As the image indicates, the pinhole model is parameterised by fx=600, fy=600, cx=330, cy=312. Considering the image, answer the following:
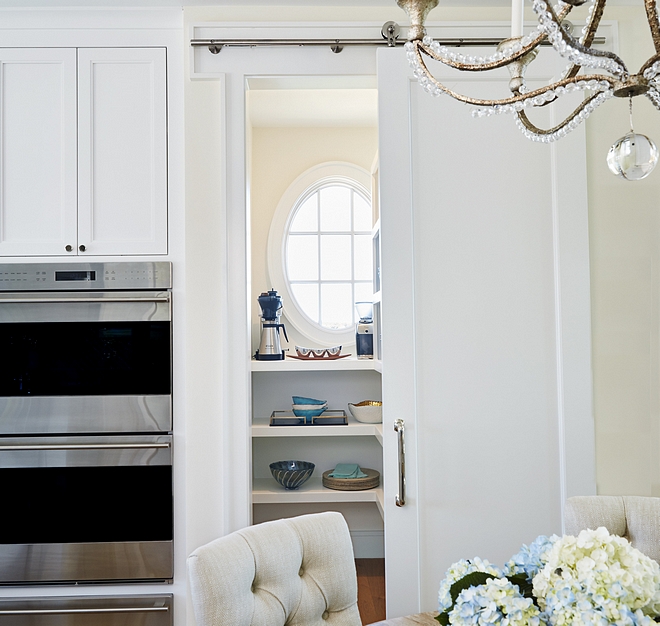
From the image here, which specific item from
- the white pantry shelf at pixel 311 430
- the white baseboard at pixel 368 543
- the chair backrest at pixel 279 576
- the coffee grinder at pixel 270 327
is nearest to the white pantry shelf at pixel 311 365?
the coffee grinder at pixel 270 327

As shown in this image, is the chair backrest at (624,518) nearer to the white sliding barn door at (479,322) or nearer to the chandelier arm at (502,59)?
the white sliding barn door at (479,322)

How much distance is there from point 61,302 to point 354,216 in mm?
1718

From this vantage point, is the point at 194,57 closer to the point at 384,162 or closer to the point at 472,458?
the point at 384,162

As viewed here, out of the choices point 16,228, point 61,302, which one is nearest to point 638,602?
point 61,302

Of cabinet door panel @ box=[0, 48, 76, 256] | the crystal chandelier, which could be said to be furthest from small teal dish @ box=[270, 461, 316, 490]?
the crystal chandelier

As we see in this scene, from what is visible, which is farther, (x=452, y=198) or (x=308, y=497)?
(x=308, y=497)

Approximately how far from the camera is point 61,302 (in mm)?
2127

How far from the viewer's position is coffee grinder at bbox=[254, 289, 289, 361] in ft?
9.39

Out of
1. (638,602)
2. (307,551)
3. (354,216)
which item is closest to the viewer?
(638,602)

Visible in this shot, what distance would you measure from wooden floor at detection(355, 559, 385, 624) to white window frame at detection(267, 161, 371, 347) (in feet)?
3.77

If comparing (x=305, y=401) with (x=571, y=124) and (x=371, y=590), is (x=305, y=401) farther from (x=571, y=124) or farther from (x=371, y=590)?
(x=571, y=124)

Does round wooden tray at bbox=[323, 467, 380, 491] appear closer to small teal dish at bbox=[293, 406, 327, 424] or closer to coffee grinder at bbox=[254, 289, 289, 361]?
small teal dish at bbox=[293, 406, 327, 424]

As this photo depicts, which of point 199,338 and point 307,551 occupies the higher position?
point 199,338

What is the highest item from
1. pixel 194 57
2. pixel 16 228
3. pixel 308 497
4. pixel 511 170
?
pixel 194 57
